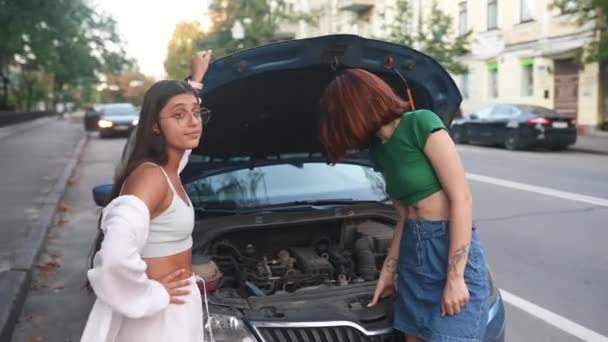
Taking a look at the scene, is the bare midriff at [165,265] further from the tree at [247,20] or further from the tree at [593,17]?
the tree at [247,20]

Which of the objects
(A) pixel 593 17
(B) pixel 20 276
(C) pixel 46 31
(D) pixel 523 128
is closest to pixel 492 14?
(A) pixel 593 17

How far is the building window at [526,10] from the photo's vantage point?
86.8 ft

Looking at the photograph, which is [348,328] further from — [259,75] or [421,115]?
[259,75]

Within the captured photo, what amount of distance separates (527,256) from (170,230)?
5227mm

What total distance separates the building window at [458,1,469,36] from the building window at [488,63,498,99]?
8.49 ft

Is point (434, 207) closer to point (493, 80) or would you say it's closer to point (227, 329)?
point (227, 329)

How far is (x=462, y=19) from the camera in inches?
1254

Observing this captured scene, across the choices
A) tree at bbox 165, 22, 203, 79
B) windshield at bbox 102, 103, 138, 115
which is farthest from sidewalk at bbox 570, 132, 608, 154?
tree at bbox 165, 22, 203, 79

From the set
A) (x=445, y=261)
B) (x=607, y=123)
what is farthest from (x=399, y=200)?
(x=607, y=123)

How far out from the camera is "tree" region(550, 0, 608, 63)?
18.5 m

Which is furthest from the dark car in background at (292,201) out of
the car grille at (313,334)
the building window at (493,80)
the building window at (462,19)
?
the building window at (462,19)

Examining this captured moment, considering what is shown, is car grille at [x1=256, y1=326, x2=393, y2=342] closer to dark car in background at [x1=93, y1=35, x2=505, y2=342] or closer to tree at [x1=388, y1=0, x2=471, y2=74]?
dark car in background at [x1=93, y1=35, x2=505, y2=342]

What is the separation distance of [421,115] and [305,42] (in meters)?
0.83

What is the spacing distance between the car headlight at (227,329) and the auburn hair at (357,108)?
2.71 ft
